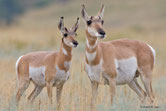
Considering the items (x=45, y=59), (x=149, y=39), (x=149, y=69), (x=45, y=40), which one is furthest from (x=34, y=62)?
(x=149, y=39)

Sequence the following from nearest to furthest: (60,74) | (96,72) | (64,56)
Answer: (96,72) < (60,74) < (64,56)

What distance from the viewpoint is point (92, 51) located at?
8.25 meters

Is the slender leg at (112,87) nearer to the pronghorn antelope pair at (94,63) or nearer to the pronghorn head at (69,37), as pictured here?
the pronghorn antelope pair at (94,63)

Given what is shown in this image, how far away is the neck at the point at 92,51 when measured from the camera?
8191 millimetres

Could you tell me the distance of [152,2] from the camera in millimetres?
56438

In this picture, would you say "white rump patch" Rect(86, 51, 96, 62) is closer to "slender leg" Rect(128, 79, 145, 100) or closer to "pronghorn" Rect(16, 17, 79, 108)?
"pronghorn" Rect(16, 17, 79, 108)

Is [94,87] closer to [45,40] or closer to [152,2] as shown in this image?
[45,40]

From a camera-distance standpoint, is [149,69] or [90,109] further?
[149,69]

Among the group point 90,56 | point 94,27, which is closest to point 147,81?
point 90,56

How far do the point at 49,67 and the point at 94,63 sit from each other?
0.96 m

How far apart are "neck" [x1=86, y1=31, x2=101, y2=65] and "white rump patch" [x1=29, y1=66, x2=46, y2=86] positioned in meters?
1.05

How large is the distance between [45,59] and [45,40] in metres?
16.0

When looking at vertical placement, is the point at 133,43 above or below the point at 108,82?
above

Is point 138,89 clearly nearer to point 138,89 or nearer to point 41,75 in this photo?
point 138,89
